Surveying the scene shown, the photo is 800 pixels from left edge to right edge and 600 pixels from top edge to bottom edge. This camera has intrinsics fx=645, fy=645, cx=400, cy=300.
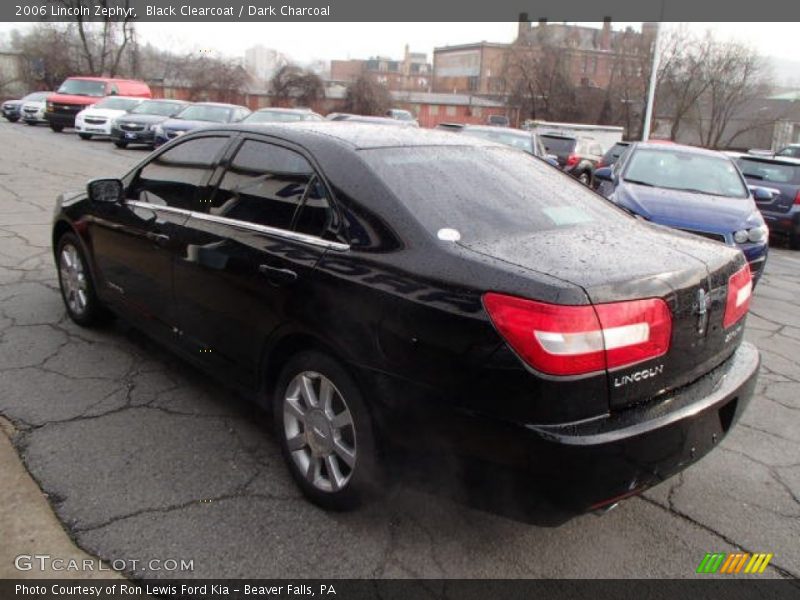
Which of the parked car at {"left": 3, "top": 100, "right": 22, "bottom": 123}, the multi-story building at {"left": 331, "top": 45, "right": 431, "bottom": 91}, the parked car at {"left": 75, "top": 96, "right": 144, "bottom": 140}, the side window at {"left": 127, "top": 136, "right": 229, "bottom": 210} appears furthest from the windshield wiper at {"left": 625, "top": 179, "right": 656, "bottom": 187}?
the multi-story building at {"left": 331, "top": 45, "right": 431, "bottom": 91}

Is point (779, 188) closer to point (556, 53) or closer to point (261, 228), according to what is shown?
point (261, 228)

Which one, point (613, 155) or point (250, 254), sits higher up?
point (250, 254)

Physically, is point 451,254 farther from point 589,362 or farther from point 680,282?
point 680,282

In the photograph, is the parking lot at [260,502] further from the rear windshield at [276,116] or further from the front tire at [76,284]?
the rear windshield at [276,116]

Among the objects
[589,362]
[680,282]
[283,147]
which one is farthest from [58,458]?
[680,282]

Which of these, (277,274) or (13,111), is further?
(13,111)

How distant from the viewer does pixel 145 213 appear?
3.78 metres

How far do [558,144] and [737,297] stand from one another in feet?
53.8

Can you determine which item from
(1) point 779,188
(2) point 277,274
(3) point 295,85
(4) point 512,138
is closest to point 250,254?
(2) point 277,274

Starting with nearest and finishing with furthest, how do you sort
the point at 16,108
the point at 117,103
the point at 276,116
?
1. the point at 276,116
2. the point at 117,103
3. the point at 16,108

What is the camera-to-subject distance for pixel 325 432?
2674 mm

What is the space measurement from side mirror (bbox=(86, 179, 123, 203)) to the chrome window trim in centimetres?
26

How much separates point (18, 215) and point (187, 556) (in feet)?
26.4

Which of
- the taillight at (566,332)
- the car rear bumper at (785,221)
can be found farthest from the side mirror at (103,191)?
the car rear bumper at (785,221)
